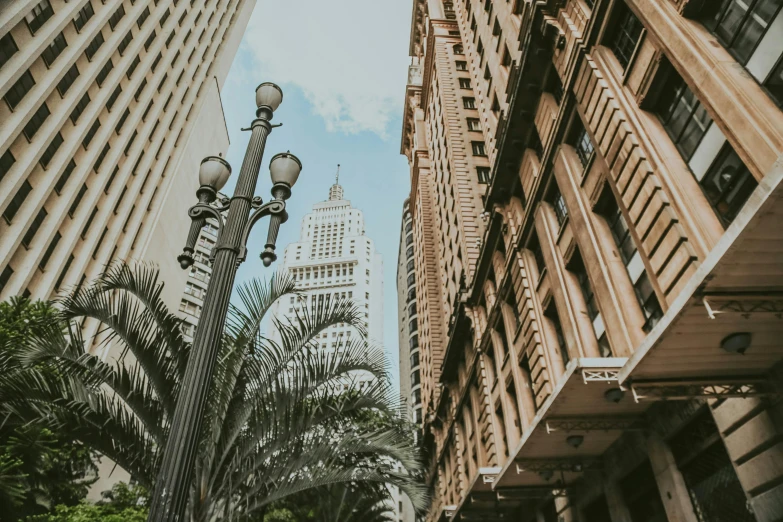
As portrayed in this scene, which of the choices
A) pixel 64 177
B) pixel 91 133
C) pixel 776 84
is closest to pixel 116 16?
pixel 91 133

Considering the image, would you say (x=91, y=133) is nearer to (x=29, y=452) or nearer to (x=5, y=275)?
(x=5, y=275)

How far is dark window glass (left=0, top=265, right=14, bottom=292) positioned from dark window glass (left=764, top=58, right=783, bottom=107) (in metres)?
29.1

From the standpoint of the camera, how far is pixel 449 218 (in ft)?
115

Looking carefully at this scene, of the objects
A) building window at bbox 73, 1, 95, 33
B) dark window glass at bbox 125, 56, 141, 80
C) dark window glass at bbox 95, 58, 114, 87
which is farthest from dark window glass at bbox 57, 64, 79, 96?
dark window glass at bbox 125, 56, 141, 80

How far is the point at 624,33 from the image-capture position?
11594 mm

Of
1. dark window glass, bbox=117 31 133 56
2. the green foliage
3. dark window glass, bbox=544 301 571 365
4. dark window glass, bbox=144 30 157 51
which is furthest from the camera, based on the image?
dark window glass, bbox=144 30 157 51

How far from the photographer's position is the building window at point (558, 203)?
14.4 m

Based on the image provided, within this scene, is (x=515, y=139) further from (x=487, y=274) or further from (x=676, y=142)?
(x=676, y=142)

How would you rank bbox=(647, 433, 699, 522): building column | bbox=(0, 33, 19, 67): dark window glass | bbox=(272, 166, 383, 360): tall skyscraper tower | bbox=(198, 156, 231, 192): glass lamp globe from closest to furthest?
bbox=(198, 156, 231, 192): glass lamp globe, bbox=(647, 433, 699, 522): building column, bbox=(0, 33, 19, 67): dark window glass, bbox=(272, 166, 383, 360): tall skyscraper tower

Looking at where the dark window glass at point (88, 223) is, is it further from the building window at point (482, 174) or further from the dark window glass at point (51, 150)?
the building window at point (482, 174)

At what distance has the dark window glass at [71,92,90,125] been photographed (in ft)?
96.5

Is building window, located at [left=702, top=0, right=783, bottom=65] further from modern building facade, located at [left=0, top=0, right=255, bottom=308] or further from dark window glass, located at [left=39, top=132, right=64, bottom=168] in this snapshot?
dark window glass, located at [left=39, top=132, right=64, bottom=168]

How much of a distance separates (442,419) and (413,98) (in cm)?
4393

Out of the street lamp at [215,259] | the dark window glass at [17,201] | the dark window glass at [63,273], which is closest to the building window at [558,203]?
the street lamp at [215,259]
